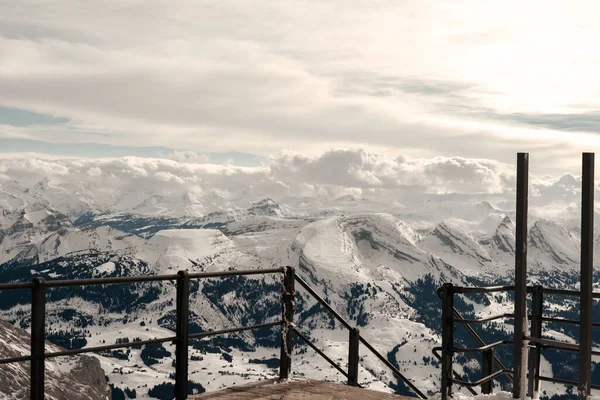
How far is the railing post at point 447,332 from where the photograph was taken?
8742 millimetres

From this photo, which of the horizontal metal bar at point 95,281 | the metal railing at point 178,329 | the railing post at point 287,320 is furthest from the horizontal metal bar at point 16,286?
the railing post at point 287,320

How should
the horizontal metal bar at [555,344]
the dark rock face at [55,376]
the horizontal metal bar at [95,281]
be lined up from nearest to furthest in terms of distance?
the horizontal metal bar at [95,281] < the horizontal metal bar at [555,344] < the dark rock face at [55,376]

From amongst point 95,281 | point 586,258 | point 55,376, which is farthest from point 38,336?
point 55,376

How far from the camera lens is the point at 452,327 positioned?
873 centimetres

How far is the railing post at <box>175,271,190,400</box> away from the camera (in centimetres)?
950

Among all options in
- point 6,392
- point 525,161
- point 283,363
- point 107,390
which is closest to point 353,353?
point 283,363

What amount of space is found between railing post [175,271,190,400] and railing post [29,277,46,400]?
6.37 ft

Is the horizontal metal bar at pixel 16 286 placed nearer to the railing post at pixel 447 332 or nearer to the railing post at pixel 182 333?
the railing post at pixel 182 333

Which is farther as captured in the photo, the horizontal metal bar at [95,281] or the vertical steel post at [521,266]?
the vertical steel post at [521,266]

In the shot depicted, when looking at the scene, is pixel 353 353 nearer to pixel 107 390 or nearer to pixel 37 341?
pixel 37 341

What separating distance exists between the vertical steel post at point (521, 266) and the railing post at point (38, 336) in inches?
231

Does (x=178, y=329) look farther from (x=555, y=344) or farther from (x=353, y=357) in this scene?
(x=555, y=344)

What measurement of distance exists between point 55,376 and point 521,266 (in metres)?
144

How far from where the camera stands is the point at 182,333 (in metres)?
9.61
